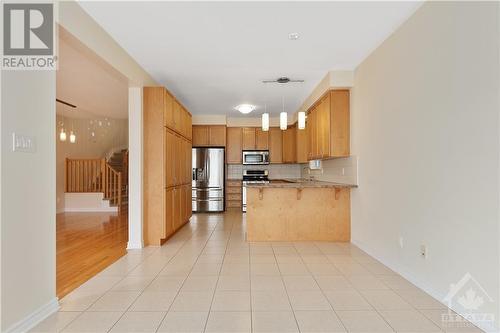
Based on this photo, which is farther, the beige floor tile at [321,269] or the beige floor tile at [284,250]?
the beige floor tile at [284,250]

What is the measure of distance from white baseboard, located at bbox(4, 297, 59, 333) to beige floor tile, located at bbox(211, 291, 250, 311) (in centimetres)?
122

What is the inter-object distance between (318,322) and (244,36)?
2.85 meters

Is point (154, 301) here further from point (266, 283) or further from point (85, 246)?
point (85, 246)

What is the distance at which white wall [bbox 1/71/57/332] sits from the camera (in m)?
1.97

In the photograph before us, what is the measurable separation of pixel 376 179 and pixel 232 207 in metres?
5.10

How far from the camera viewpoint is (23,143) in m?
2.11

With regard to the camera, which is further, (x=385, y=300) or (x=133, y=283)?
(x=133, y=283)

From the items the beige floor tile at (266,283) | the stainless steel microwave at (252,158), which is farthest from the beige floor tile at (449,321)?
the stainless steel microwave at (252,158)

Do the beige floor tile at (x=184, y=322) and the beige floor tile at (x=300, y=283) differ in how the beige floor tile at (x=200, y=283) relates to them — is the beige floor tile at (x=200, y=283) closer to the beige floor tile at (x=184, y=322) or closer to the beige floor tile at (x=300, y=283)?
the beige floor tile at (x=184, y=322)

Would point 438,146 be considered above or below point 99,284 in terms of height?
above

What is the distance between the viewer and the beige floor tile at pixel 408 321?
2.12 meters

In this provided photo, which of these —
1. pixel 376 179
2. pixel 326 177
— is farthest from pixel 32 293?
pixel 326 177

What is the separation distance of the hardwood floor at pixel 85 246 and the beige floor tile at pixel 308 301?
2.00 meters

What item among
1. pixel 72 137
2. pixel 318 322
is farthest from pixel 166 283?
pixel 72 137
